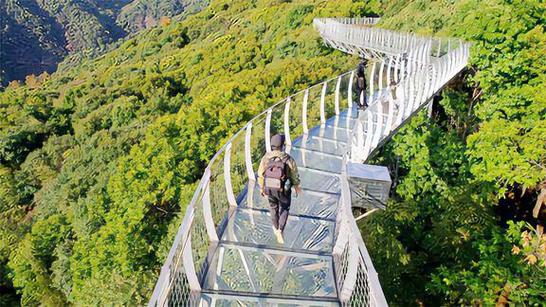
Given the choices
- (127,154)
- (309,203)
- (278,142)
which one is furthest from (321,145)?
(127,154)

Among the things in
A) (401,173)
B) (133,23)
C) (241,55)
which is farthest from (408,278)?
(133,23)

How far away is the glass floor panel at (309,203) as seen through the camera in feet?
18.8

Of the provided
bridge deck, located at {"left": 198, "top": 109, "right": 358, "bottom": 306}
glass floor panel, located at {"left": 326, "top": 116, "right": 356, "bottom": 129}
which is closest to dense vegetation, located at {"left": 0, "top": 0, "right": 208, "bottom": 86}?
glass floor panel, located at {"left": 326, "top": 116, "right": 356, "bottom": 129}

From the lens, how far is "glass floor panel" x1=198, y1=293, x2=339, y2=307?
3920 mm

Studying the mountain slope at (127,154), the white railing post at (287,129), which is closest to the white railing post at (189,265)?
the white railing post at (287,129)

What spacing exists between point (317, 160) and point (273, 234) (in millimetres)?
2809

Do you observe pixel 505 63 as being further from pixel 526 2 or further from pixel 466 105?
pixel 466 105

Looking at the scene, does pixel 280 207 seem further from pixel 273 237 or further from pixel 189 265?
pixel 189 265

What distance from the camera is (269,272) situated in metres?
4.40

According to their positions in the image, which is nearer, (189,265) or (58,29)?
(189,265)

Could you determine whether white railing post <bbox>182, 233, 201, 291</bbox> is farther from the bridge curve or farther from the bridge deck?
the bridge deck

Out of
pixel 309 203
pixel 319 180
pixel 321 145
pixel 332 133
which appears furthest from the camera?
pixel 332 133

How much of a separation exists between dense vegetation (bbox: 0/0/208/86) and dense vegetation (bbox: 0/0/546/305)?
323 ft

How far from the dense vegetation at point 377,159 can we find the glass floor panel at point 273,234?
2.11 meters
